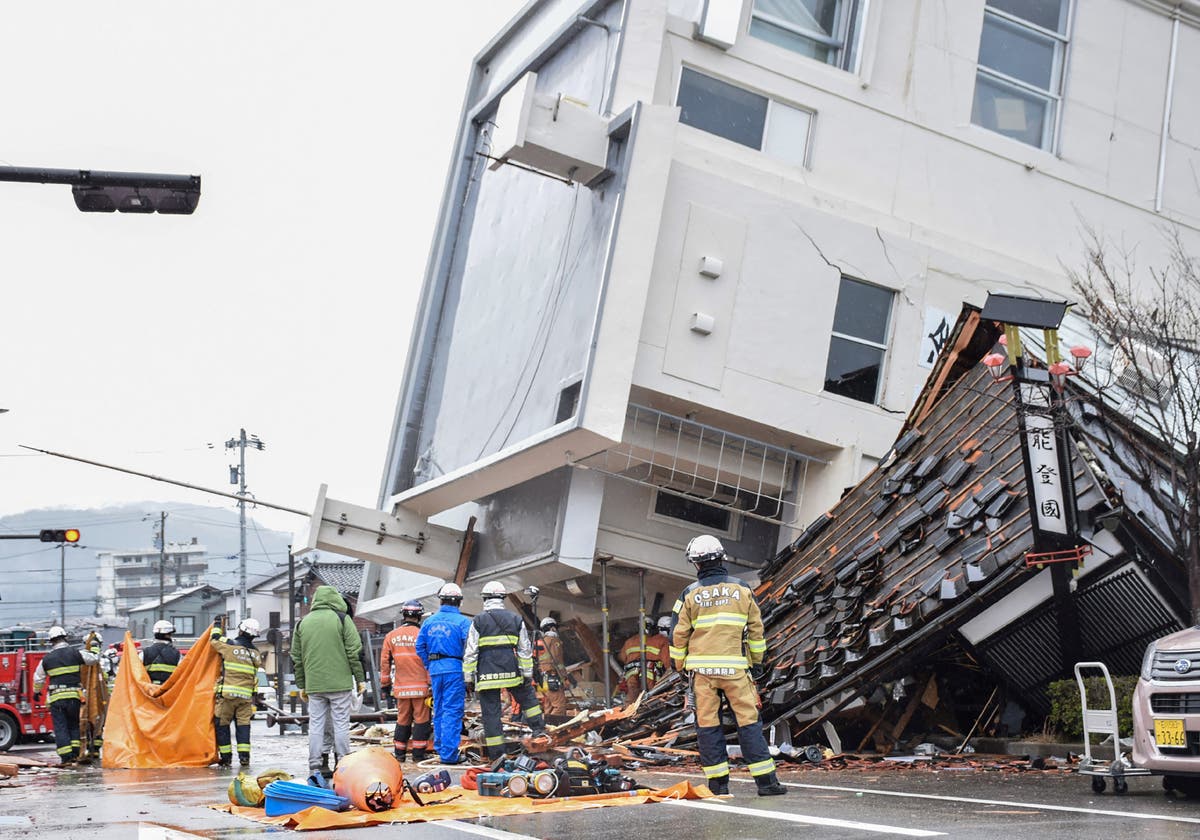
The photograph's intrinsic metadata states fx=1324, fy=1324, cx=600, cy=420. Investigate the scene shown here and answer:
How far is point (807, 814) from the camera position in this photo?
808 cm

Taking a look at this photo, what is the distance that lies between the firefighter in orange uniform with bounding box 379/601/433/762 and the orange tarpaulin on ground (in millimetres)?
2479

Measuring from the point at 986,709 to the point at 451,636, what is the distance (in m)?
5.89

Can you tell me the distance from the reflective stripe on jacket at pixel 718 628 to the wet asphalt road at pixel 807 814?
3.26ft

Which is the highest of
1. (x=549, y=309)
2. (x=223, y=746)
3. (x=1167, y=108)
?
(x=1167, y=108)

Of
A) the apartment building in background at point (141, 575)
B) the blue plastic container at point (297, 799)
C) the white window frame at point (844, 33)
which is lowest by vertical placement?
the apartment building in background at point (141, 575)

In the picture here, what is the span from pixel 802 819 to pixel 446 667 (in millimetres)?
6505

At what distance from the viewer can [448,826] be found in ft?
26.2

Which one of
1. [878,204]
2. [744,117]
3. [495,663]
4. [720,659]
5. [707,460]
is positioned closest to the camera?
[720,659]

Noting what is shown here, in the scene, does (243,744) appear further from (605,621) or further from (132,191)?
(132,191)

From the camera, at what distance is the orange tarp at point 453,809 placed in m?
8.36

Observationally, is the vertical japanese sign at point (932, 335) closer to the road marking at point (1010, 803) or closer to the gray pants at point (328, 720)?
the road marking at point (1010, 803)

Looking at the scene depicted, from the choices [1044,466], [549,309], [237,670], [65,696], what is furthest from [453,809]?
[549,309]

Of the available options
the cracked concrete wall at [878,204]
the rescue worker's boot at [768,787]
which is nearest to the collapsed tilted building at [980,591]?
the rescue worker's boot at [768,787]

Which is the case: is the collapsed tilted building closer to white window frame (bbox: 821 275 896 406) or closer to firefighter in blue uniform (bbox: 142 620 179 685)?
white window frame (bbox: 821 275 896 406)
